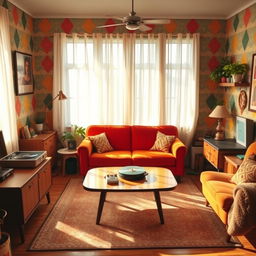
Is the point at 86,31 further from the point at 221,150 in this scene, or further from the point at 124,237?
the point at 124,237

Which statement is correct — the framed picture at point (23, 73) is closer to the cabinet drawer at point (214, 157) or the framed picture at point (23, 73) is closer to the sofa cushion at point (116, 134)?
the sofa cushion at point (116, 134)

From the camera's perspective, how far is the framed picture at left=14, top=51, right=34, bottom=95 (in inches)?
167

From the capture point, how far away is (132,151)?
480 cm

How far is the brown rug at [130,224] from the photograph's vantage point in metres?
2.79

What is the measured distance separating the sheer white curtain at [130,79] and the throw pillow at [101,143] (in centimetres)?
50

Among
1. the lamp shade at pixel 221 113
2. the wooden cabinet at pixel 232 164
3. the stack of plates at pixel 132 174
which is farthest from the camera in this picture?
the lamp shade at pixel 221 113

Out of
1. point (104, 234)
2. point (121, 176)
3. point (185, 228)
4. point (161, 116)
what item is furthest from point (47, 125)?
point (185, 228)

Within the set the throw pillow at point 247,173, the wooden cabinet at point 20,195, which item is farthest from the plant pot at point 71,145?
the throw pillow at point 247,173

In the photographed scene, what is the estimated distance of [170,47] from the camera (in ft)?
16.4

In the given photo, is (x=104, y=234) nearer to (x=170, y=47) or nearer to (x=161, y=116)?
(x=161, y=116)

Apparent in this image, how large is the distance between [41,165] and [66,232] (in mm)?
882

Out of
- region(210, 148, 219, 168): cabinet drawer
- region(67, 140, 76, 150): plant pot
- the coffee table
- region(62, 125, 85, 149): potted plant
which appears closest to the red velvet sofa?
region(62, 125, 85, 149): potted plant

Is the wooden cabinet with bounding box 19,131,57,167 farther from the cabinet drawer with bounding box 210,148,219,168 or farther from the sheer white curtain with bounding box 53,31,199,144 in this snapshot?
the cabinet drawer with bounding box 210,148,219,168

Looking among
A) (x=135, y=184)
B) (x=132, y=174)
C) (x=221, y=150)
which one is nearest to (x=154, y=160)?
(x=221, y=150)
